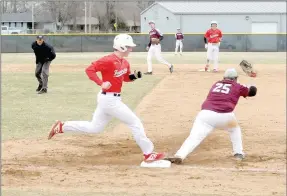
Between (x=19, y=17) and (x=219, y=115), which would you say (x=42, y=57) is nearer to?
(x=219, y=115)

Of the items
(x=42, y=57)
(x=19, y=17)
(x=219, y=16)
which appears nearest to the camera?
(x=42, y=57)

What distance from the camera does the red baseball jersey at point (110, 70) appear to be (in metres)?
7.96

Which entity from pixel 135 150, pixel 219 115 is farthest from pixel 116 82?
pixel 135 150

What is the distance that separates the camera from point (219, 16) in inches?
2149

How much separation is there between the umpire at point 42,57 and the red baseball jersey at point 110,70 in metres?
8.74

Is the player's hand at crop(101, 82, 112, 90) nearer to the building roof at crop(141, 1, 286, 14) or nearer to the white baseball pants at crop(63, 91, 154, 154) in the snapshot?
the white baseball pants at crop(63, 91, 154, 154)

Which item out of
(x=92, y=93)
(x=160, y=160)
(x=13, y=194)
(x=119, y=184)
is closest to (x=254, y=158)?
(x=160, y=160)

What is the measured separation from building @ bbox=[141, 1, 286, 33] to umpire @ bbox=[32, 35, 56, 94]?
3726 cm

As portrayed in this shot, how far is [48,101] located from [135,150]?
649 centimetres

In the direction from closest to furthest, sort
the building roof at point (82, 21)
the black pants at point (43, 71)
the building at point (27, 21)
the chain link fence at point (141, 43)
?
the black pants at point (43, 71), the chain link fence at point (141, 43), the building at point (27, 21), the building roof at point (82, 21)

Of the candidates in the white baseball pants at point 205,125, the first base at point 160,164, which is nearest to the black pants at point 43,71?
the white baseball pants at point 205,125

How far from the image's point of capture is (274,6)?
56094 mm

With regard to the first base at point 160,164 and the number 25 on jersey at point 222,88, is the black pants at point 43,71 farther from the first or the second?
the first base at point 160,164

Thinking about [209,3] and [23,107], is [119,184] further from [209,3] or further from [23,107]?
[209,3]
